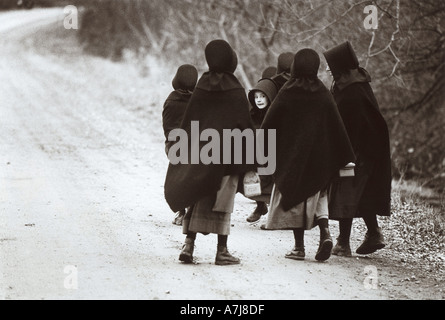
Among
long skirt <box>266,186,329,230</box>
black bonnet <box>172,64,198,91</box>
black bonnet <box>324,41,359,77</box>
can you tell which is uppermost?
black bonnet <box>324,41,359,77</box>

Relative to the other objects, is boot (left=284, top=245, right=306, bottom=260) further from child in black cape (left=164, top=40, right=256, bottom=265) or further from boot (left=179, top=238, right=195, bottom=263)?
boot (left=179, top=238, right=195, bottom=263)

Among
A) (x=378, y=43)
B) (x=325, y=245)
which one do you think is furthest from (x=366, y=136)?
(x=378, y=43)

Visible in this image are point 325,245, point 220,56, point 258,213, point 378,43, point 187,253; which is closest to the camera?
point 220,56

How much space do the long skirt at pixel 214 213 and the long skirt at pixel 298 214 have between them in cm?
55

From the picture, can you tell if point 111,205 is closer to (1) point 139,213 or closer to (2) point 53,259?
(1) point 139,213

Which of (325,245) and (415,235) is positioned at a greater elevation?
(325,245)

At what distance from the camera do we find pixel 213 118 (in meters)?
7.68

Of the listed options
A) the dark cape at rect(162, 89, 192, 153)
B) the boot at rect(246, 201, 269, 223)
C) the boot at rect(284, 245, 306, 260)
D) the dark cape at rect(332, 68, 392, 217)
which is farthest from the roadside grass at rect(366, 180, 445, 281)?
the dark cape at rect(162, 89, 192, 153)

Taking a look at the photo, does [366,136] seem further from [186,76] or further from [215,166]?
[186,76]

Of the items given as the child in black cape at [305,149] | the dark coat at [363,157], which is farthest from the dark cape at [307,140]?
the dark coat at [363,157]

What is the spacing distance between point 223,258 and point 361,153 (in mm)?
1821

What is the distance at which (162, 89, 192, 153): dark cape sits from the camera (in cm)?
962

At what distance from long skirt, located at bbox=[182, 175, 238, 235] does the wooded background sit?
5.86 m
